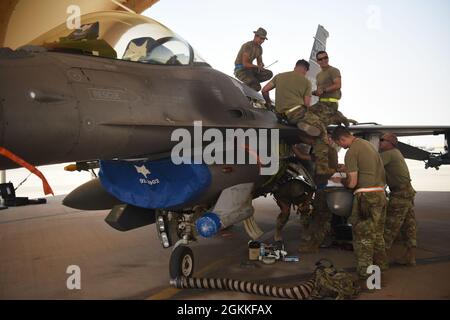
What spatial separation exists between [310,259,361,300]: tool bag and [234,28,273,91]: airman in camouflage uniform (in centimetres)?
429

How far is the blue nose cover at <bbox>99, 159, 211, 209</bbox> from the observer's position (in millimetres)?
4422

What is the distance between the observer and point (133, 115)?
335cm

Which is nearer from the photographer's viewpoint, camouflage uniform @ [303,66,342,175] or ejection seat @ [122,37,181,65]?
ejection seat @ [122,37,181,65]

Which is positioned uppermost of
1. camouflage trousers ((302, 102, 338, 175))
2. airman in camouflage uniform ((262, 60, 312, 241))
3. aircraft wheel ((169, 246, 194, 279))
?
airman in camouflage uniform ((262, 60, 312, 241))

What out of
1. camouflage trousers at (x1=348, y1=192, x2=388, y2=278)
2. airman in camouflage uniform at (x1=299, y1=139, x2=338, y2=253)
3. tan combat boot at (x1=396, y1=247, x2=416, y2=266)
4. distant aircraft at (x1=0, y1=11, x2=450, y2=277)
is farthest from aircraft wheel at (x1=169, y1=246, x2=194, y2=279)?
tan combat boot at (x1=396, y1=247, x2=416, y2=266)

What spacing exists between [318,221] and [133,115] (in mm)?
3875

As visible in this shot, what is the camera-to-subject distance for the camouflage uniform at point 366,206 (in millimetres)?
4613

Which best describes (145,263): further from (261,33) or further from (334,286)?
(261,33)

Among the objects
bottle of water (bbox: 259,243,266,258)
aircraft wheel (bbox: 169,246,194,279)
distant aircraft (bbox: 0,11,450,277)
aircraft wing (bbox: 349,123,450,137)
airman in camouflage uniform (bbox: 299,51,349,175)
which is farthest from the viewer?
aircraft wing (bbox: 349,123,450,137)

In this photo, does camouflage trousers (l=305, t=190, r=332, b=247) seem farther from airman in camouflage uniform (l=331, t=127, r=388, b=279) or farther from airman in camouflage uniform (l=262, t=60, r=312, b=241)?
airman in camouflage uniform (l=331, t=127, r=388, b=279)

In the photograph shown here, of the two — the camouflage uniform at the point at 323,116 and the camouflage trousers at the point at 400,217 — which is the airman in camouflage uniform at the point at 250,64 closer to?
the camouflage uniform at the point at 323,116

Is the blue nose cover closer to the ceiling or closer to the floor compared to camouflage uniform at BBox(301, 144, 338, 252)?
closer to the ceiling
